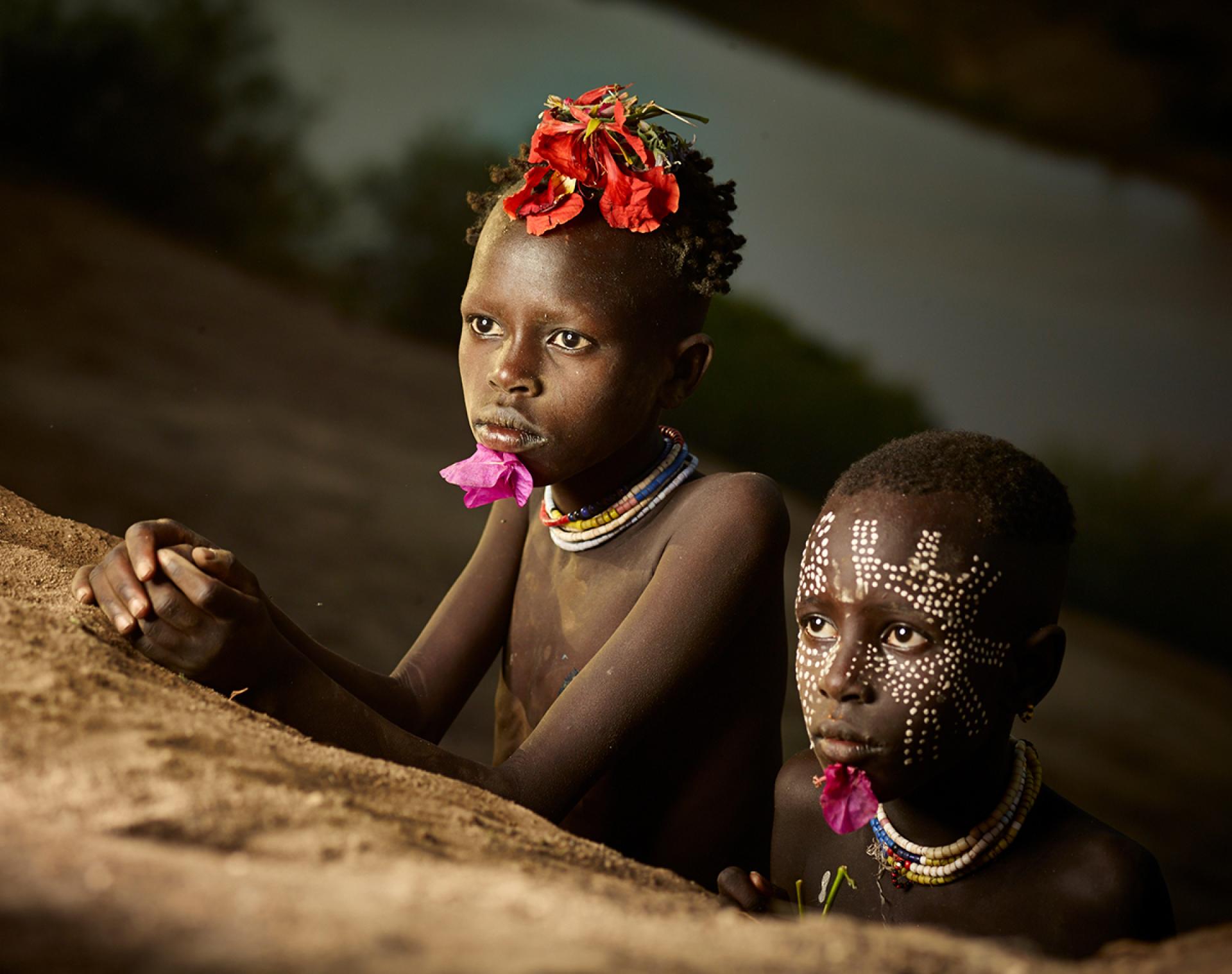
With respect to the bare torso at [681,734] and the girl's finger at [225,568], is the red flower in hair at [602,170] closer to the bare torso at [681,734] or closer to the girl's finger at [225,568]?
the bare torso at [681,734]

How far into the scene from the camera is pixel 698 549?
2178 millimetres

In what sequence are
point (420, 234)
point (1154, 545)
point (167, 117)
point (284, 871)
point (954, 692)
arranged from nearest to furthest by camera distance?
1. point (284, 871)
2. point (954, 692)
3. point (1154, 545)
4. point (167, 117)
5. point (420, 234)

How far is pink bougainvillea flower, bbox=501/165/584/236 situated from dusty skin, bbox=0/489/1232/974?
96 cm

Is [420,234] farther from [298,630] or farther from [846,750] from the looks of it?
[846,750]

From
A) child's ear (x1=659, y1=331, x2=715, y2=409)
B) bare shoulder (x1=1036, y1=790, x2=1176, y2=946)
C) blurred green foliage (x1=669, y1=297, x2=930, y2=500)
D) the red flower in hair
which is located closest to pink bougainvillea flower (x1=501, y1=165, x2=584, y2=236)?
the red flower in hair

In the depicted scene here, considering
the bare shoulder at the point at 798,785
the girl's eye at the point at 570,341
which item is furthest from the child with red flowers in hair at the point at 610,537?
the bare shoulder at the point at 798,785

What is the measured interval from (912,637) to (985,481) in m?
0.25

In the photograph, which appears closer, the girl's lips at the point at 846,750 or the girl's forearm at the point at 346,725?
the girl's lips at the point at 846,750

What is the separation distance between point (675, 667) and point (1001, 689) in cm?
52

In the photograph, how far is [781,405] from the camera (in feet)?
26.1

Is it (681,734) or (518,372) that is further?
A: (681,734)

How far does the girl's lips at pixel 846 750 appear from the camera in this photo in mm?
1790

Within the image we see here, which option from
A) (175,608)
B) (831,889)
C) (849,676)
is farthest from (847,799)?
(175,608)

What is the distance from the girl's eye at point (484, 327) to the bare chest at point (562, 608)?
44 cm
